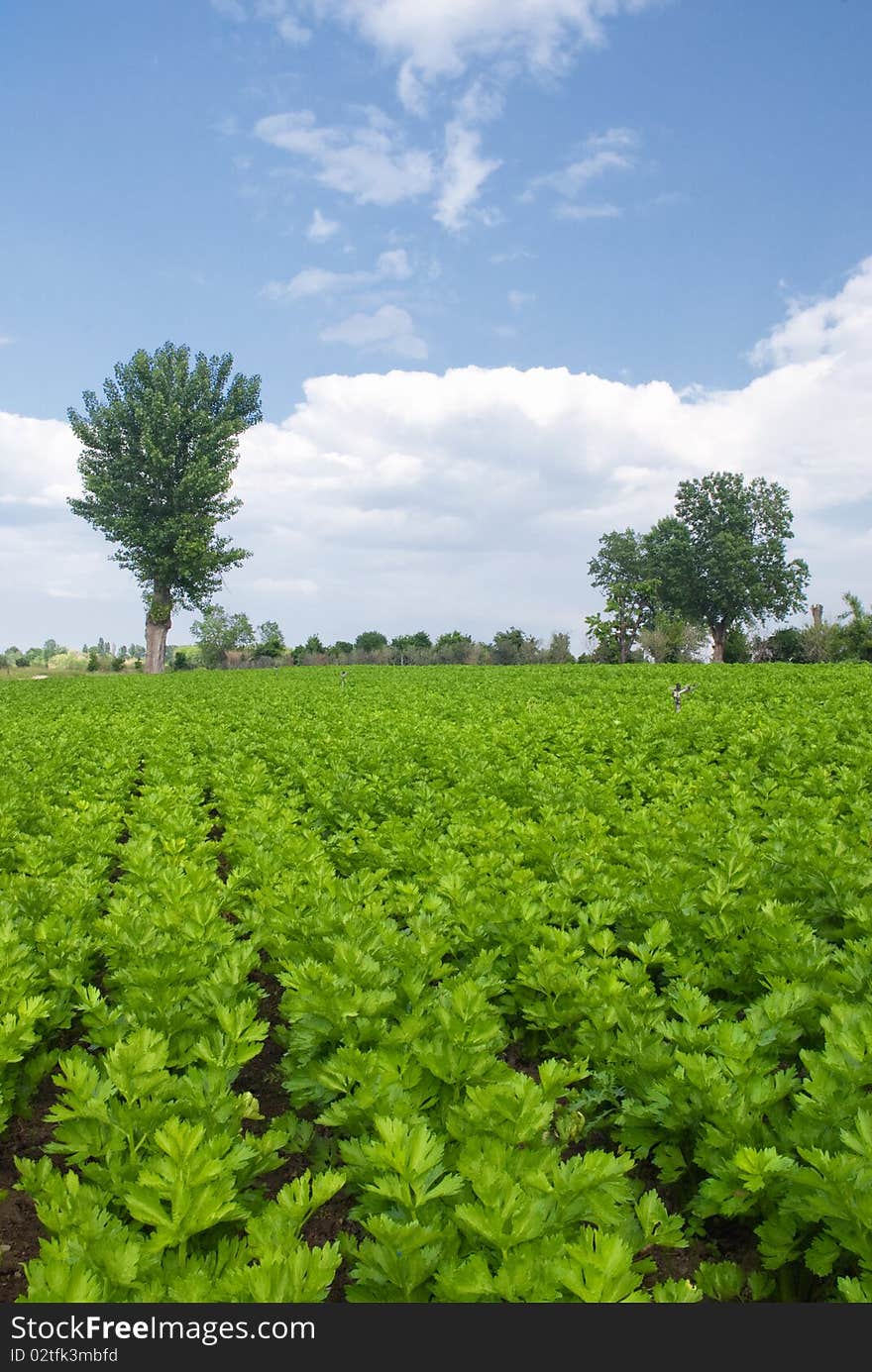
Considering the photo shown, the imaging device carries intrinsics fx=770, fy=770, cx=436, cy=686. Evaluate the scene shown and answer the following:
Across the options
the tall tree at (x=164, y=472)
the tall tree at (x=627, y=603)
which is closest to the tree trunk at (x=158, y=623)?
the tall tree at (x=164, y=472)

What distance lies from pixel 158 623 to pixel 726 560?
161ft

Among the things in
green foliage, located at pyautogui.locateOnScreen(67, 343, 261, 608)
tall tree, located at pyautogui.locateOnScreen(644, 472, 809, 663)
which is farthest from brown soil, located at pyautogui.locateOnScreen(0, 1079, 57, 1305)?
tall tree, located at pyautogui.locateOnScreen(644, 472, 809, 663)

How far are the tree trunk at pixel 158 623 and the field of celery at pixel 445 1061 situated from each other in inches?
1978

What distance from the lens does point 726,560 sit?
2751 inches

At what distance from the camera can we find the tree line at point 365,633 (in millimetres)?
53375

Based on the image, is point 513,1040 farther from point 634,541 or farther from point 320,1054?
point 634,541

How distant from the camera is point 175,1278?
90.3 inches

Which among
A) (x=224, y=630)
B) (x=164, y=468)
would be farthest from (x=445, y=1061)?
(x=224, y=630)

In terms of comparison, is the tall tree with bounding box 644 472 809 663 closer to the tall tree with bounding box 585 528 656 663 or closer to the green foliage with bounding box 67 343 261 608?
the tall tree with bounding box 585 528 656 663

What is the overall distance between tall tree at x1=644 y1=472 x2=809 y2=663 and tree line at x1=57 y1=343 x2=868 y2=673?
0.35 feet

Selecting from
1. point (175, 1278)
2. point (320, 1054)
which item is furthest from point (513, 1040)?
point (175, 1278)

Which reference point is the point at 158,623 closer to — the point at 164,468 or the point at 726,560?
the point at 164,468

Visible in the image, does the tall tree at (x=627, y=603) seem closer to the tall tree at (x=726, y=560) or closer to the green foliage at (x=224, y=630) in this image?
the tall tree at (x=726, y=560)

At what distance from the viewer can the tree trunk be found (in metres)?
55.3
